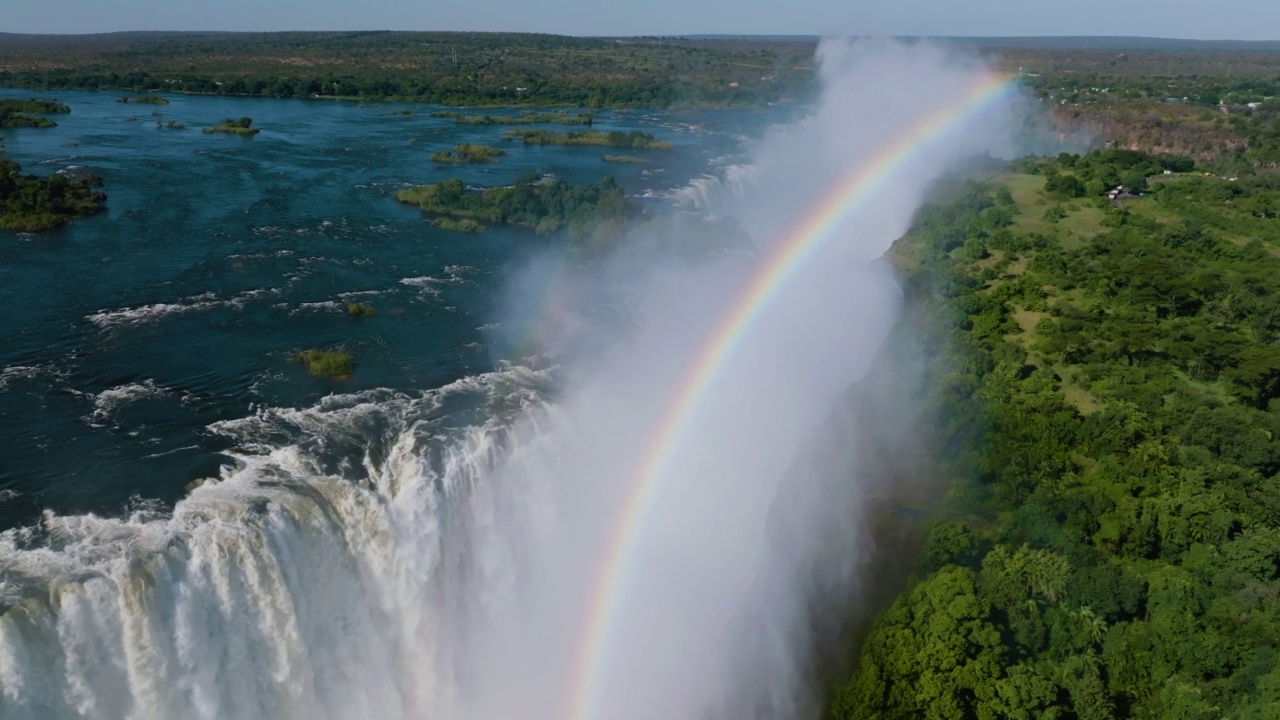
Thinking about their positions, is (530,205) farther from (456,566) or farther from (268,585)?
(268,585)

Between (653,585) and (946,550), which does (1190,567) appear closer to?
(946,550)

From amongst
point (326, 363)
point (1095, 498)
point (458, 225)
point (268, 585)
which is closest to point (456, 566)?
point (268, 585)

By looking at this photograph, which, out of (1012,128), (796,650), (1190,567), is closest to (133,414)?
(796,650)

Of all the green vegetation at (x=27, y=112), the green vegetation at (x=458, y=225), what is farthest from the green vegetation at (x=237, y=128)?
the green vegetation at (x=458, y=225)

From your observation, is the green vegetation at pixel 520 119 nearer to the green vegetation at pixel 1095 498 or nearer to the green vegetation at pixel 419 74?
the green vegetation at pixel 419 74

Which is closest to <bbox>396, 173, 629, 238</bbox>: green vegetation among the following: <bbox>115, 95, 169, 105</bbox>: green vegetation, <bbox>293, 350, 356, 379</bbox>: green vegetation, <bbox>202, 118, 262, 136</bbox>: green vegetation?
<bbox>293, 350, 356, 379</bbox>: green vegetation

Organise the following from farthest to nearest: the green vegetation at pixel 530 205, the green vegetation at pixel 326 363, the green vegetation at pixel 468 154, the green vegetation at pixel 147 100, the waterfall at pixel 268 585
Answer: the green vegetation at pixel 147 100
the green vegetation at pixel 468 154
the green vegetation at pixel 530 205
the green vegetation at pixel 326 363
the waterfall at pixel 268 585
